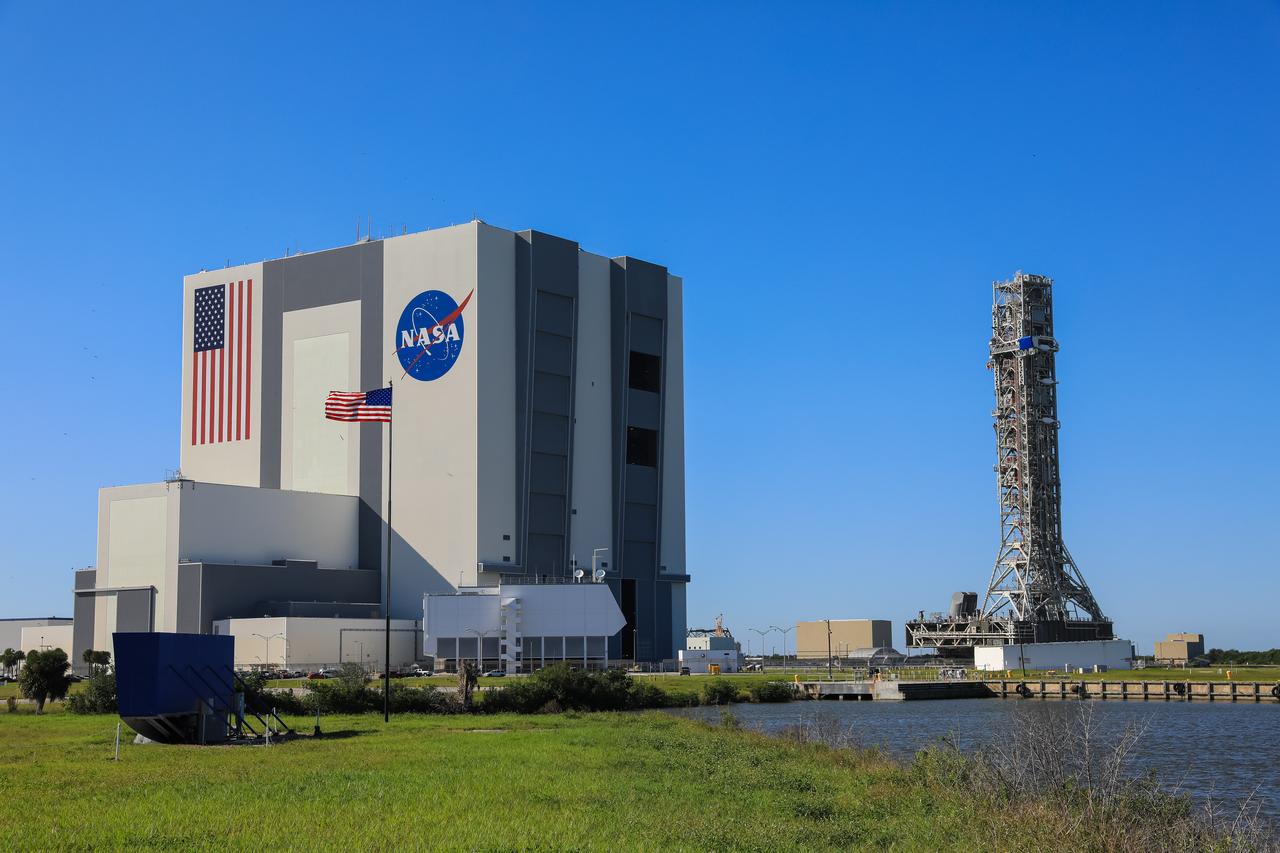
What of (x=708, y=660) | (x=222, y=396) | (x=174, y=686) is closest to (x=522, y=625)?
(x=708, y=660)

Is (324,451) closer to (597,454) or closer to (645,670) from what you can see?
(597,454)

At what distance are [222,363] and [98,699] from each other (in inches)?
2472

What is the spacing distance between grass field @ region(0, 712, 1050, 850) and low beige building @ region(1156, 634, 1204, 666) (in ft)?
321

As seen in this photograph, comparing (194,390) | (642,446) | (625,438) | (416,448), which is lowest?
(416,448)

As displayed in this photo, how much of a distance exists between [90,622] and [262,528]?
14.3 m

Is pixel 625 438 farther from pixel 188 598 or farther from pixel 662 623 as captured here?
pixel 188 598

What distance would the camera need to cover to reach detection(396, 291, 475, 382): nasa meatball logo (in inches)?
3866

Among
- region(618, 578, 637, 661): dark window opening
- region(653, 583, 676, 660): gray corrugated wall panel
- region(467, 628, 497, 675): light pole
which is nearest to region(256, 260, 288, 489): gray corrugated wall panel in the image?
region(467, 628, 497, 675): light pole

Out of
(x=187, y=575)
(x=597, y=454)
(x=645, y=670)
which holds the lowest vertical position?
(x=645, y=670)

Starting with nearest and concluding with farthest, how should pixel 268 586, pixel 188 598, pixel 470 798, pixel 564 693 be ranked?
pixel 470 798 < pixel 564 693 < pixel 188 598 < pixel 268 586

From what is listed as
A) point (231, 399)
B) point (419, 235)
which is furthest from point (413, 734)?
point (231, 399)

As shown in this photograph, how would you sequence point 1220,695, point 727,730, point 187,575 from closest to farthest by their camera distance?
point 727,730, point 1220,695, point 187,575

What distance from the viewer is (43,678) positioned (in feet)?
184

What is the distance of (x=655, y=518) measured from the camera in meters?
109
